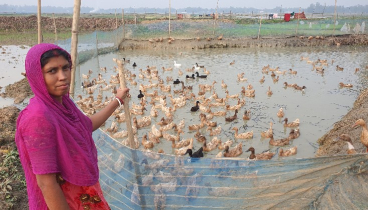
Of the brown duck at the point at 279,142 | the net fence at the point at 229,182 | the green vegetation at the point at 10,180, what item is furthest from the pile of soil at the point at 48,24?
the net fence at the point at 229,182

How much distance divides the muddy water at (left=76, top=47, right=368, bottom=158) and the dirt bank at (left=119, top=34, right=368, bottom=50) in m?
1.11

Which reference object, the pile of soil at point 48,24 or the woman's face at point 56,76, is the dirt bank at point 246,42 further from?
the woman's face at point 56,76

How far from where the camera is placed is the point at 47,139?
1.64m

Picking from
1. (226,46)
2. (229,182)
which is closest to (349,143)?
(229,182)

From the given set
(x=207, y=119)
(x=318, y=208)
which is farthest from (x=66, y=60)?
(x=207, y=119)

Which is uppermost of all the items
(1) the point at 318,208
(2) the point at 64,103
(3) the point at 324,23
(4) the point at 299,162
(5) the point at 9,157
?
(3) the point at 324,23

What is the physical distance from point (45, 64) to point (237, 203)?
253 centimetres

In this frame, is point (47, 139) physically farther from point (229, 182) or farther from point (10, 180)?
point (10, 180)

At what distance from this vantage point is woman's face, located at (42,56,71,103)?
69.1 inches

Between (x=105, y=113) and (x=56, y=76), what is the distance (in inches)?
30.9

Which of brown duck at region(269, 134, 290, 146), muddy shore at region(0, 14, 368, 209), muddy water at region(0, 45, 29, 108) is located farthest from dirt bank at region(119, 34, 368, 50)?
brown duck at region(269, 134, 290, 146)

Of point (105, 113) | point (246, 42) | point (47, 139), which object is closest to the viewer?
point (47, 139)

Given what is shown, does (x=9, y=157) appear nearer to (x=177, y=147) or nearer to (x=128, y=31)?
(x=177, y=147)

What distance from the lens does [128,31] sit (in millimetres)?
26047
